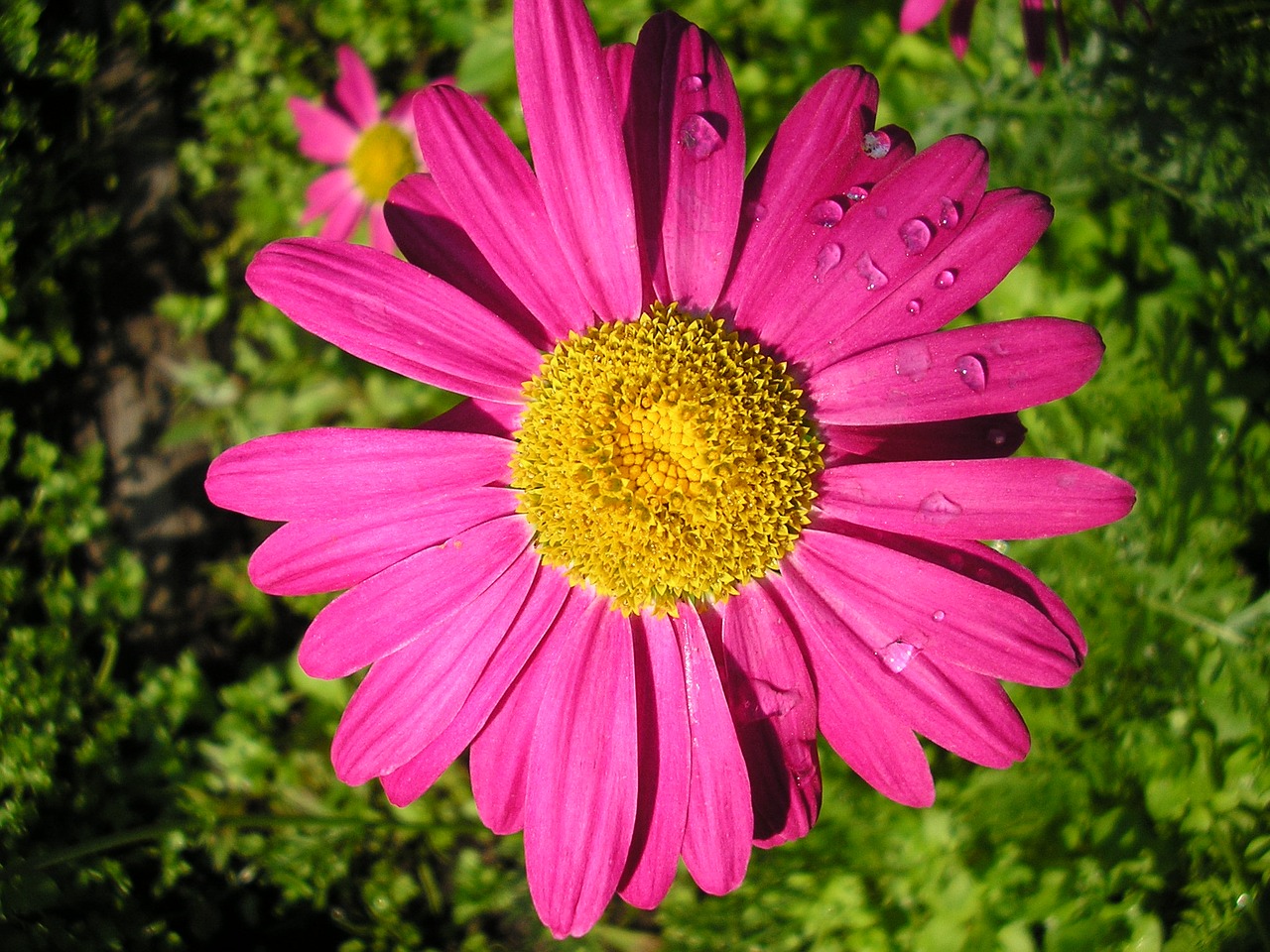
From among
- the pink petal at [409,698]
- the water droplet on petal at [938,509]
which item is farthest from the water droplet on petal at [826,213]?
the pink petal at [409,698]

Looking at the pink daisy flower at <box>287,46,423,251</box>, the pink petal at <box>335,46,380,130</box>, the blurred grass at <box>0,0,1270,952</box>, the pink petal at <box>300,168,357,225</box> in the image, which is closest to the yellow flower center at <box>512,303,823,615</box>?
the blurred grass at <box>0,0,1270,952</box>

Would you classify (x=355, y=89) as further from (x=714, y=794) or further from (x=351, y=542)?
(x=714, y=794)

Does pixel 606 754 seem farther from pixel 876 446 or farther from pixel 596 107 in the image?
pixel 596 107

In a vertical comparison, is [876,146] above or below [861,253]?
above

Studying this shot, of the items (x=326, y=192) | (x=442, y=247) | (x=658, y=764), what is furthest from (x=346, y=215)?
(x=658, y=764)

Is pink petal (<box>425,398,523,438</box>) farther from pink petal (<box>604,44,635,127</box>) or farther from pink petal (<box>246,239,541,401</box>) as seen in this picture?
pink petal (<box>604,44,635,127</box>)
